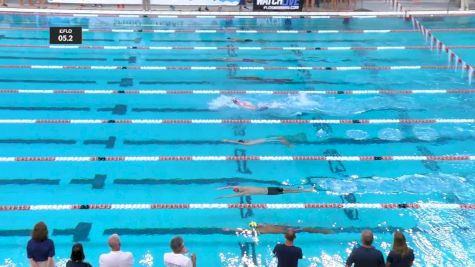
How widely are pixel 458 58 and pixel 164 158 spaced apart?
722 centimetres

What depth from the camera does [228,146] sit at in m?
8.73

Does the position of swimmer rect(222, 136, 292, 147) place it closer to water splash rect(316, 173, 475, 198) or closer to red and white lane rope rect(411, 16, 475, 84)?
water splash rect(316, 173, 475, 198)

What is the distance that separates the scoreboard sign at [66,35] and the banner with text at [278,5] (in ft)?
19.9

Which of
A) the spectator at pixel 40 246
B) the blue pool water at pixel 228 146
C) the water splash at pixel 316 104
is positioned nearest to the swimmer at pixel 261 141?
the blue pool water at pixel 228 146

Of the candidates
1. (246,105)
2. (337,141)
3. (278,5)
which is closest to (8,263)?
(337,141)

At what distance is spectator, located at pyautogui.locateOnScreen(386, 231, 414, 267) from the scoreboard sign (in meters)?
8.43

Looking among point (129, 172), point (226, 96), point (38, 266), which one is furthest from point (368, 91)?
point (38, 266)

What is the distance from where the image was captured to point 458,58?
1259cm

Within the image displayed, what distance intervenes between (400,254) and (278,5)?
12.5 meters

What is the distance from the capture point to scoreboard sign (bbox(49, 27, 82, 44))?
11414mm

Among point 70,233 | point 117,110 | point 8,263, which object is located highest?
point 117,110

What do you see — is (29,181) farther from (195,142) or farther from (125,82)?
(125,82)

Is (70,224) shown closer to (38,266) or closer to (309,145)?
(38,266)

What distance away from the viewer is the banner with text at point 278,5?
16422mm
